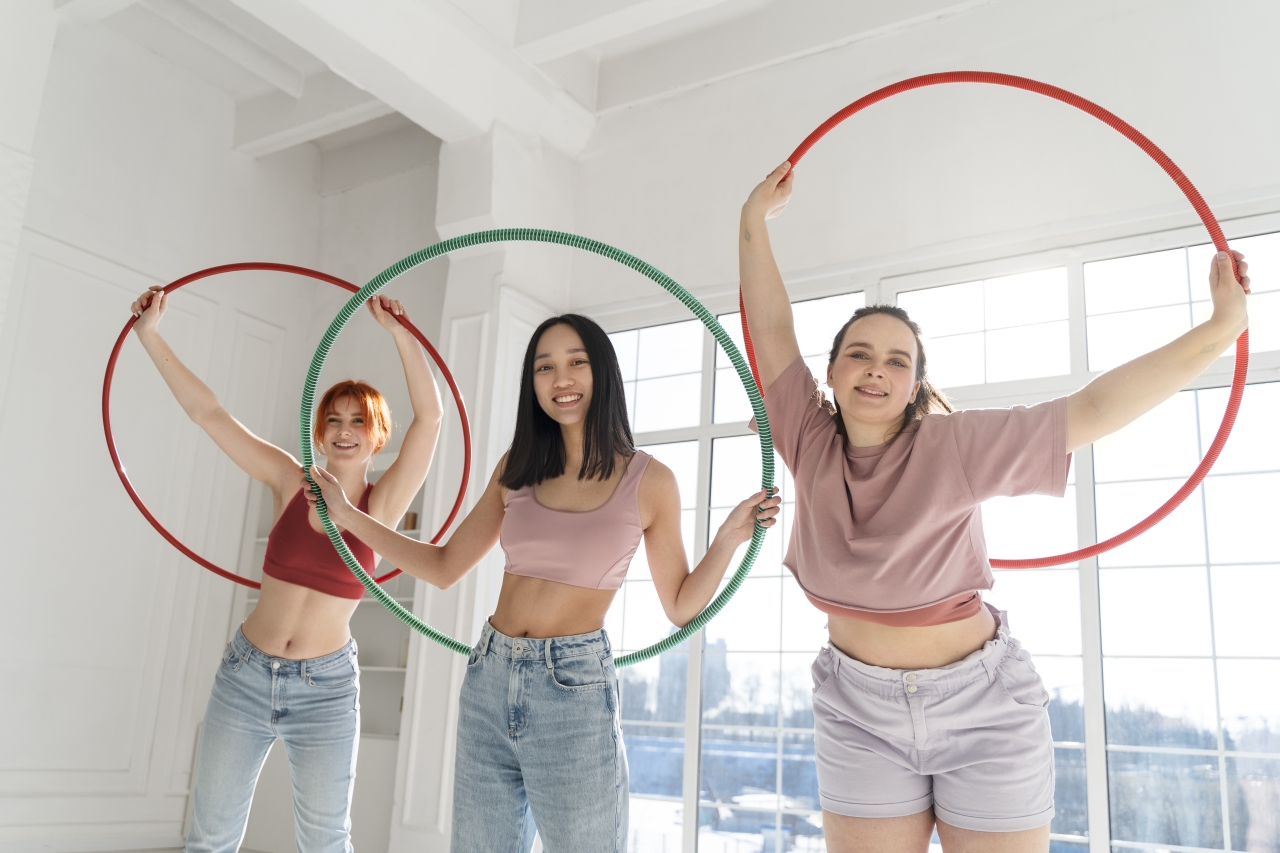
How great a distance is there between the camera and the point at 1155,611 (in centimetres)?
405

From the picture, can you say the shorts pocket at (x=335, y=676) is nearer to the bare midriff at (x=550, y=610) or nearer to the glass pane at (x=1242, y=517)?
the bare midriff at (x=550, y=610)

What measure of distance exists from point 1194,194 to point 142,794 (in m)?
5.66

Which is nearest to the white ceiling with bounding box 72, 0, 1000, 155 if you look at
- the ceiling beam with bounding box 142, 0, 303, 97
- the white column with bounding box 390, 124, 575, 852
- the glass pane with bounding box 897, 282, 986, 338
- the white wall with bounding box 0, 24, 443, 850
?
the ceiling beam with bounding box 142, 0, 303, 97

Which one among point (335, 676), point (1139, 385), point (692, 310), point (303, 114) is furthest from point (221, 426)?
point (303, 114)

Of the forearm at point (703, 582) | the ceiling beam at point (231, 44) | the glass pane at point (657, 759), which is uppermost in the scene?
the ceiling beam at point (231, 44)

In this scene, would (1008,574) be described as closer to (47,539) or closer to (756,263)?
(756,263)

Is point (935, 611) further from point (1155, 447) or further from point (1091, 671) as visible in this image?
point (1155, 447)

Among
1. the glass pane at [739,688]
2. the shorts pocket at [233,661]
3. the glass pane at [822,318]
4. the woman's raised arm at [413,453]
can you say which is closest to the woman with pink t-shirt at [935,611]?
the woman's raised arm at [413,453]

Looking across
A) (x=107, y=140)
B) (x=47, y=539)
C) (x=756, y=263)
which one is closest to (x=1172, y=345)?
(x=756, y=263)

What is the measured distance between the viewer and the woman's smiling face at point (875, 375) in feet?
7.13

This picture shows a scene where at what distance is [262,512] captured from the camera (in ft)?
20.9

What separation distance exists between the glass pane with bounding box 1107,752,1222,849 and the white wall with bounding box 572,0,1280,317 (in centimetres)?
219

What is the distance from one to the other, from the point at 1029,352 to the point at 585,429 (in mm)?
2944

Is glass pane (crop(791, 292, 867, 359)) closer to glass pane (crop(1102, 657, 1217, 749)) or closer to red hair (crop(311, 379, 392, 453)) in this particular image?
glass pane (crop(1102, 657, 1217, 749))
